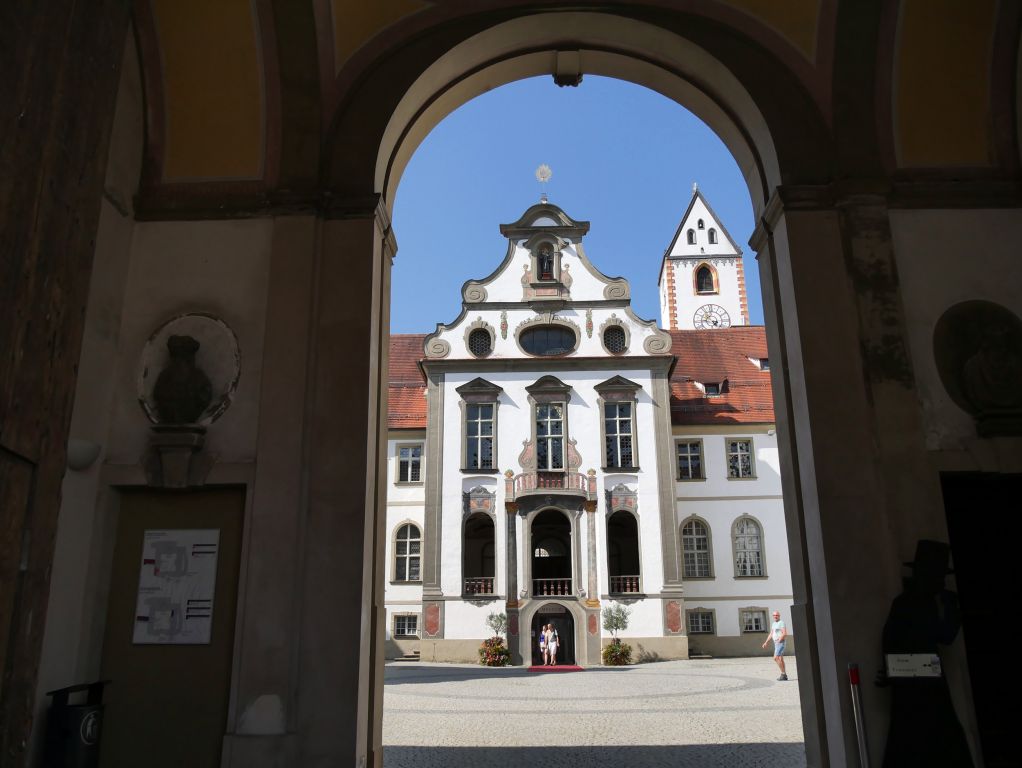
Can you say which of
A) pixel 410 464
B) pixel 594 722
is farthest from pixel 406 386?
pixel 594 722

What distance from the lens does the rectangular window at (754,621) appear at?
29.3m

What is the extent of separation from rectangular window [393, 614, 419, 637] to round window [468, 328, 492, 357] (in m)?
9.32

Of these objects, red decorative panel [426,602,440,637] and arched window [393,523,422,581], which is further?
A: arched window [393,523,422,581]

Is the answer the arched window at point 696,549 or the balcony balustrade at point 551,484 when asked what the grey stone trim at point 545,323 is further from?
the arched window at point 696,549

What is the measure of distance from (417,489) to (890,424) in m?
25.3

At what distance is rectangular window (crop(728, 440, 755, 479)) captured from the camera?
30578 mm

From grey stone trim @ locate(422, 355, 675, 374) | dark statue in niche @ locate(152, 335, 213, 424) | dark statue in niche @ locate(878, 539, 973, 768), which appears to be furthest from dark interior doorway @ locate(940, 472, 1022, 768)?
grey stone trim @ locate(422, 355, 675, 374)

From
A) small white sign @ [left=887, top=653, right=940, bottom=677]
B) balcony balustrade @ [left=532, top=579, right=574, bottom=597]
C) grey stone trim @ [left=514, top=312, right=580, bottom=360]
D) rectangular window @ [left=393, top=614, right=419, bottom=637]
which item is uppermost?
grey stone trim @ [left=514, top=312, right=580, bottom=360]

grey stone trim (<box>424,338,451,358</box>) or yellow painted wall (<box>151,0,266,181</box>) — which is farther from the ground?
grey stone trim (<box>424,338,451,358</box>)

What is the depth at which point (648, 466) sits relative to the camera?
28.3m

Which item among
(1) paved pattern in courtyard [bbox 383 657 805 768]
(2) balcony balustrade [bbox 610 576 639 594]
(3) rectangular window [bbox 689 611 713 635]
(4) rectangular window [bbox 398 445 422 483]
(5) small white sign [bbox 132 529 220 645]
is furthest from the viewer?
(4) rectangular window [bbox 398 445 422 483]

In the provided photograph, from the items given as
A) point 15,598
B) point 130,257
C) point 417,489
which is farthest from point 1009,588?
Result: point 417,489

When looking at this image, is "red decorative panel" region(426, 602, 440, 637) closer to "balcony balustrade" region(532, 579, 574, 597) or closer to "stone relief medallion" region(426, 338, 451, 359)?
"balcony balustrade" region(532, 579, 574, 597)

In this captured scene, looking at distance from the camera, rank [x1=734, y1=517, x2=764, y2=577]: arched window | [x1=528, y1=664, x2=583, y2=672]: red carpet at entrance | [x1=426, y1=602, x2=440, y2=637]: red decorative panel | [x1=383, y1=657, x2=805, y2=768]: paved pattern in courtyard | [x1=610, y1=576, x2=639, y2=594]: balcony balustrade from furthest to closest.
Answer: [x1=734, y1=517, x2=764, y2=577]: arched window → [x1=610, y1=576, x2=639, y2=594]: balcony balustrade → [x1=426, y1=602, x2=440, y2=637]: red decorative panel → [x1=528, y1=664, x2=583, y2=672]: red carpet at entrance → [x1=383, y1=657, x2=805, y2=768]: paved pattern in courtyard
